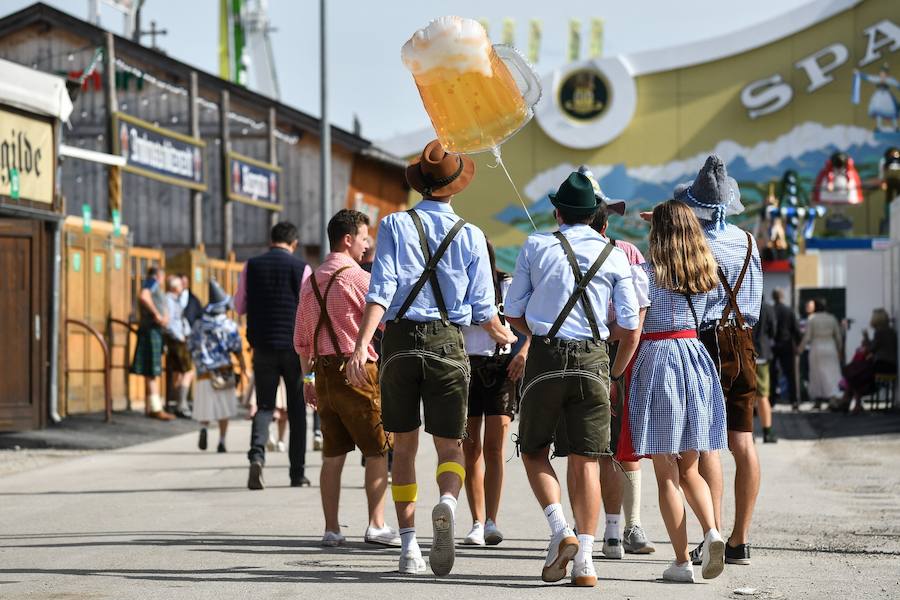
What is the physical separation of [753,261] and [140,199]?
31.2 m

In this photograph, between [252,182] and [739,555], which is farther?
[252,182]

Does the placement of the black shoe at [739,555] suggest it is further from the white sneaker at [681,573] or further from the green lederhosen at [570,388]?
the green lederhosen at [570,388]

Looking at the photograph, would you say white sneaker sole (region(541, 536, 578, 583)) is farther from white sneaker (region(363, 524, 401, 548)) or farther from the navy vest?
the navy vest

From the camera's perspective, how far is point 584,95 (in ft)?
162

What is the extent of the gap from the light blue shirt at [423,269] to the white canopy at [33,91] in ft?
30.4

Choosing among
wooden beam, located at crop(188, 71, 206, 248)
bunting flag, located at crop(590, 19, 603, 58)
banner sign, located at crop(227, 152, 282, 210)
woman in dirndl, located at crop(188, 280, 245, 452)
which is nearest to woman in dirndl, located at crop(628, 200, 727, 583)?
woman in dirndl, located at crop(188, 280, 245, 452)

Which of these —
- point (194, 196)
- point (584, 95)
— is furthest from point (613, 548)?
point (584, 95)

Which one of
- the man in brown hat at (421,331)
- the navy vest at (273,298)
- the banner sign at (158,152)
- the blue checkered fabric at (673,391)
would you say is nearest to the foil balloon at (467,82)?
the man in brown hat at (421,331)

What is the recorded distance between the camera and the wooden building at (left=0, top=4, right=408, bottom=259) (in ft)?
101

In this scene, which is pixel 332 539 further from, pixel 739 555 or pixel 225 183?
pixel 225 183

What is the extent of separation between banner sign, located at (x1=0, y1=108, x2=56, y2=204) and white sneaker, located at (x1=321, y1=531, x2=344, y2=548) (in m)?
8.31

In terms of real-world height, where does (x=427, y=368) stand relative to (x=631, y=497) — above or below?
above

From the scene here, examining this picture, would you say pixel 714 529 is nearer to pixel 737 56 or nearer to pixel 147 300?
pixel 147 300

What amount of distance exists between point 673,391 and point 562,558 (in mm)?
1024
